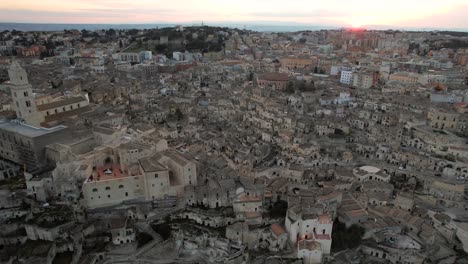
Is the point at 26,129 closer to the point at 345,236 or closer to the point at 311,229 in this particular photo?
the point at 311,229

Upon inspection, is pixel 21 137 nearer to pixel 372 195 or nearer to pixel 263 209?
pixel 263 209

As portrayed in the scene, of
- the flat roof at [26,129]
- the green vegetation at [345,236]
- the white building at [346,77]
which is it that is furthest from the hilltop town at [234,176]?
the white building at [346,77]

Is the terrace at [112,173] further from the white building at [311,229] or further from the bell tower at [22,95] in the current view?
the white building at [311,229]

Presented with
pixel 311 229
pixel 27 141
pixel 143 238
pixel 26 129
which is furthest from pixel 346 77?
pixel 27 141

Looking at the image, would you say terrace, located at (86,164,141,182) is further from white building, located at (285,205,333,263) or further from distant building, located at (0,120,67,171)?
white building, located at (285,205,333,263)

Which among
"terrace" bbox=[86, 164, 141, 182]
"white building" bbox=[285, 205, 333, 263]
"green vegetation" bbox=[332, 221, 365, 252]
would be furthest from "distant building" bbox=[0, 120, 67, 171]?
"green vegetation" bbox=[332, 221, 365, 252]

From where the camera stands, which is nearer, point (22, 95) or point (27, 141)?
point (27, 141)

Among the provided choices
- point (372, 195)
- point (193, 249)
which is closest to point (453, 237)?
point (372, 195)

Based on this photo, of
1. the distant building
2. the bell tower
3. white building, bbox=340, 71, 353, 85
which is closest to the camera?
the distant building
